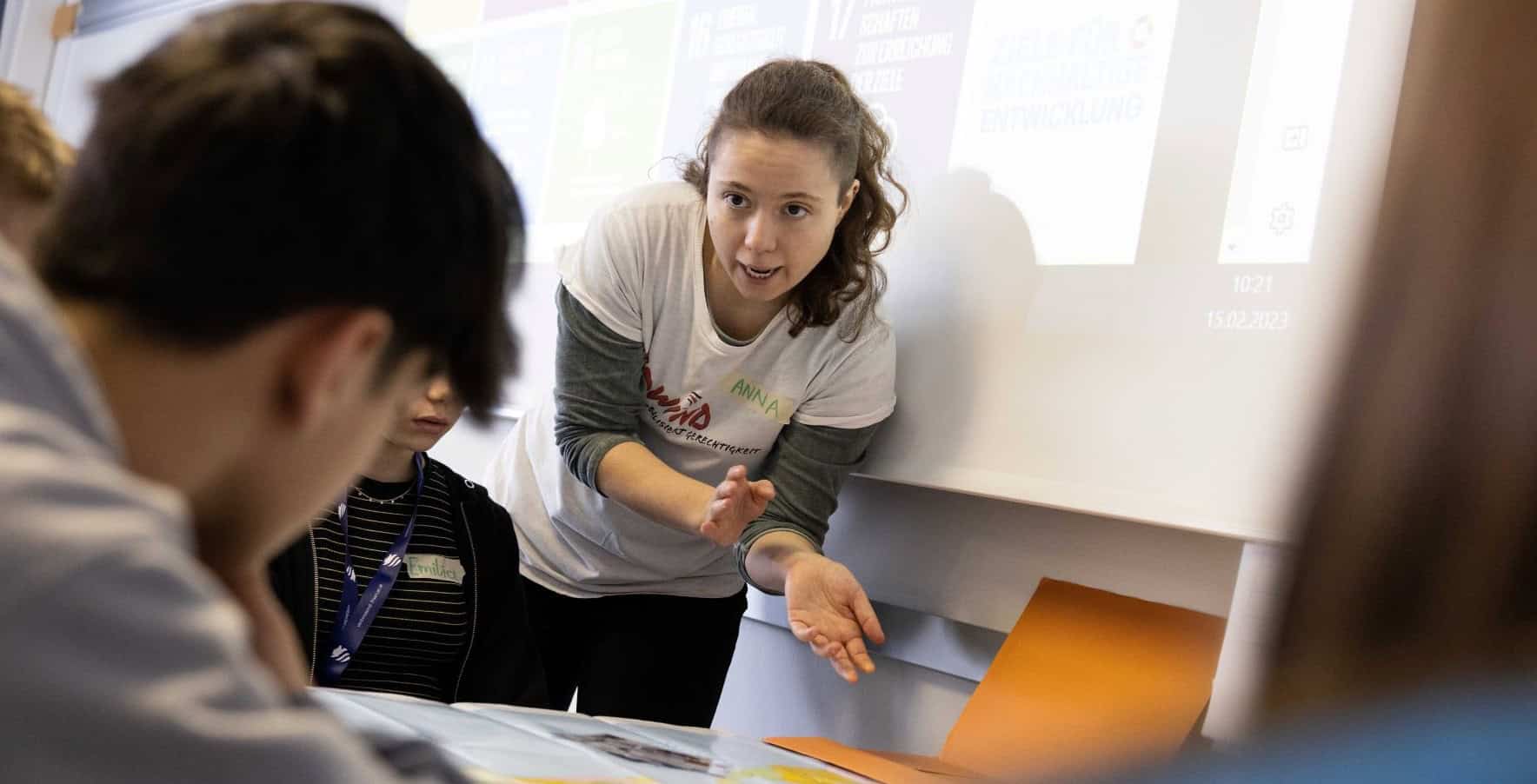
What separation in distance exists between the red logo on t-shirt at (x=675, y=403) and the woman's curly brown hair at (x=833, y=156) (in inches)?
6.0

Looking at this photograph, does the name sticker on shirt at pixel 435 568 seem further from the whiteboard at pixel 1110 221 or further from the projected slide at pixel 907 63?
the projected slide at pixel 907 63

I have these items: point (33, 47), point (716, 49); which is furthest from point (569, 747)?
point (33, 47)

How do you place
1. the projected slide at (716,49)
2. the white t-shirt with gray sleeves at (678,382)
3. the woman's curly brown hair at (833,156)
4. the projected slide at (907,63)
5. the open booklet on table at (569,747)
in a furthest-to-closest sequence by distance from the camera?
the projected slide at (716,49), the projected slide at (907,63), the white t-shirt with gray sleeves at (678,382), the woman's curly brown hair at (833,156), the open booklet on table at (569,747)

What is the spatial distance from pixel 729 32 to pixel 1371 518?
6.45 ft

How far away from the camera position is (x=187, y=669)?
344 millimetres

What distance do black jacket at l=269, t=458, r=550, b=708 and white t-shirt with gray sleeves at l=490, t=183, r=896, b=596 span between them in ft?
0.55

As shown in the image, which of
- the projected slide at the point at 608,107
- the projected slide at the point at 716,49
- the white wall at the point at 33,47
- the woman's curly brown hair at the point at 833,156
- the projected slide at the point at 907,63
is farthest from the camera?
the white wall at the point at 33,47

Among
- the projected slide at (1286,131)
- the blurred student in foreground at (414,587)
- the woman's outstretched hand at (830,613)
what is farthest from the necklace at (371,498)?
the projected slide at (1286,131)

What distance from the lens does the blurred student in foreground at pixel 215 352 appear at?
0.33 meters

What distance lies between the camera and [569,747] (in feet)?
3.40

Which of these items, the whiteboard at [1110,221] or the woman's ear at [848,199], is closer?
the whiteboard at [1110,221]

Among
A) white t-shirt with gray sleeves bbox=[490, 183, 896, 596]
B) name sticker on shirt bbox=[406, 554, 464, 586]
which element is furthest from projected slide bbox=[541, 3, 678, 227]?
name sticker on shirt bbox=[406, 554, 464, 586]

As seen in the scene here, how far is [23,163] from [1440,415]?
41.2 inches

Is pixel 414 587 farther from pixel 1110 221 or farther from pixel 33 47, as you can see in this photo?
pixel 33 47
